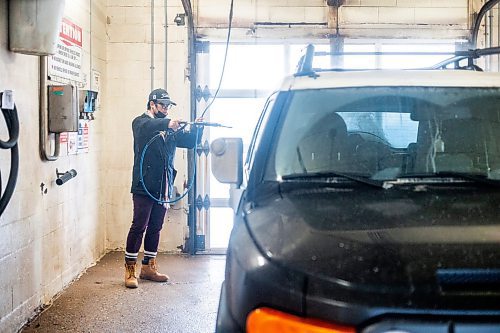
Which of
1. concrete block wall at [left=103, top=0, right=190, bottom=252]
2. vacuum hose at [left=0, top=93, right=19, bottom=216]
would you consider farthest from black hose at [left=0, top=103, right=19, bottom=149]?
concrete block wall at [left=103, top=0, right=190, bottom=252]

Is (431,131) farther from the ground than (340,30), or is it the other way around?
(340,30)

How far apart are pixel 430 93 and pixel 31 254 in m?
3.41

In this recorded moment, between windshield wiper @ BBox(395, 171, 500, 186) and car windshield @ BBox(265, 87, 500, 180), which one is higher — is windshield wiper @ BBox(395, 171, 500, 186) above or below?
below

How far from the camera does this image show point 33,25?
4316 mm

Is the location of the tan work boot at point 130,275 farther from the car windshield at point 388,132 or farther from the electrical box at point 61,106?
the car windshield at point 388,132

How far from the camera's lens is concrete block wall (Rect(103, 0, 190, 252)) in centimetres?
728

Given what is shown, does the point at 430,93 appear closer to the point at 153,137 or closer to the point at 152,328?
the point at 152,328

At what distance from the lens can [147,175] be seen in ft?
19.2

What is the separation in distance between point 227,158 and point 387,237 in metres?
1.14

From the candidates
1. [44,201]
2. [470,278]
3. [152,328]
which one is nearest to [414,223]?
[470,278]

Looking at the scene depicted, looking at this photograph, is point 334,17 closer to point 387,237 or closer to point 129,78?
point 129,78

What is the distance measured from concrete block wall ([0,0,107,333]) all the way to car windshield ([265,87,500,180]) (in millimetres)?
2439

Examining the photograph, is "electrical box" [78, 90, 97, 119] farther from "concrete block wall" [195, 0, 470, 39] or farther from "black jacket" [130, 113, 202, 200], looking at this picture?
"concrete block wall" [195, 0, 470, 39]

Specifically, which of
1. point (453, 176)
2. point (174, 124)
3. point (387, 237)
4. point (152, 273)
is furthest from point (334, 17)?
point (387, 237)
